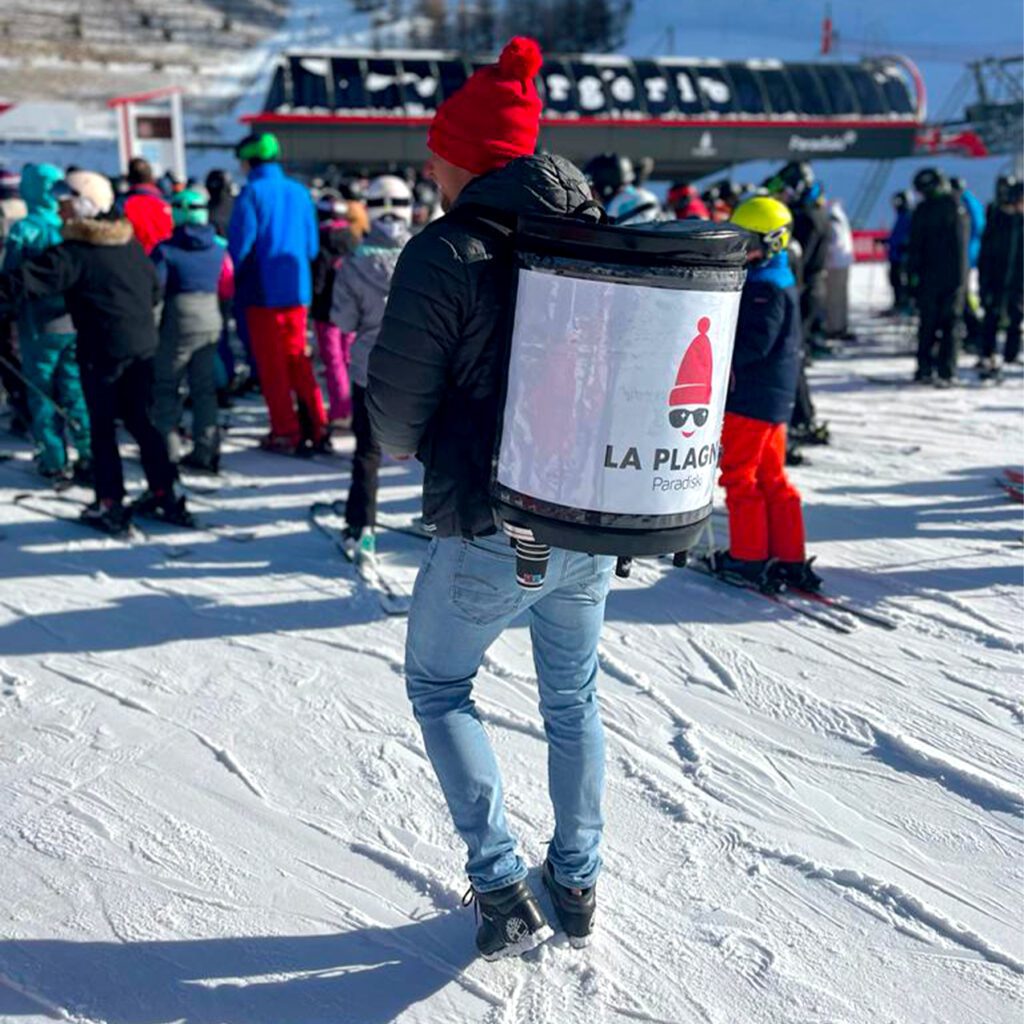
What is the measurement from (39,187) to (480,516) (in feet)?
15.2

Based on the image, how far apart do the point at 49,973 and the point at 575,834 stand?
1178 millimetres

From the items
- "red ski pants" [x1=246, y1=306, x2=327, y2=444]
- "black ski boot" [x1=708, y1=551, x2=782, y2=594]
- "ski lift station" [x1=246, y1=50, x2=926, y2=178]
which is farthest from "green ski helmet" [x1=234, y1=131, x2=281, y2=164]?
"ski lift station" [x1=246, y1=50, x2=926, y2=178]

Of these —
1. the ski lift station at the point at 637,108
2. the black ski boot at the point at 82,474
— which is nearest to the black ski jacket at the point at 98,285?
the black ski boot at the point at 82,474

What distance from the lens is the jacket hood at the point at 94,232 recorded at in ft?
15.7

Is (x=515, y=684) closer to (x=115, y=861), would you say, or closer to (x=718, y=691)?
(x=718, y=691)

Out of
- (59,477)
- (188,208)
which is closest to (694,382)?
(59,477)

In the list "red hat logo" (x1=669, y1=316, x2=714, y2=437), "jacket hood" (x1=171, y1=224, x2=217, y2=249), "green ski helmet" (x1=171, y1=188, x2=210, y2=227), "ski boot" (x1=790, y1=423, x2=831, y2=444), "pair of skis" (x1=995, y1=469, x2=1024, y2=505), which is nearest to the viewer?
"red hat logo" (x1=669, y1=316, x2=714, y2=437)

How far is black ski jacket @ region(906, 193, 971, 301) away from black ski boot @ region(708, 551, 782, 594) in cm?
530

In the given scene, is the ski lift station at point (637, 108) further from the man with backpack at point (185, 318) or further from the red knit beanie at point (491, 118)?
the red knit beanie at point (491, 118)

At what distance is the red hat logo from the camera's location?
74.8 inches

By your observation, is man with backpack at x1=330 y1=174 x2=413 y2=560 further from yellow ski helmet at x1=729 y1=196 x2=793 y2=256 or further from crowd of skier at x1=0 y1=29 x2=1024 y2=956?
yellow ski helmet at x1=729 y1=196 x2=793 y2=256

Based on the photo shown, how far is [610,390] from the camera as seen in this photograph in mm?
1868

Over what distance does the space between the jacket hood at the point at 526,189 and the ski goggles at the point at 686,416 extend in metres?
0.41

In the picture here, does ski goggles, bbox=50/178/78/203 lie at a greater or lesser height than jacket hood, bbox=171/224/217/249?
greater
